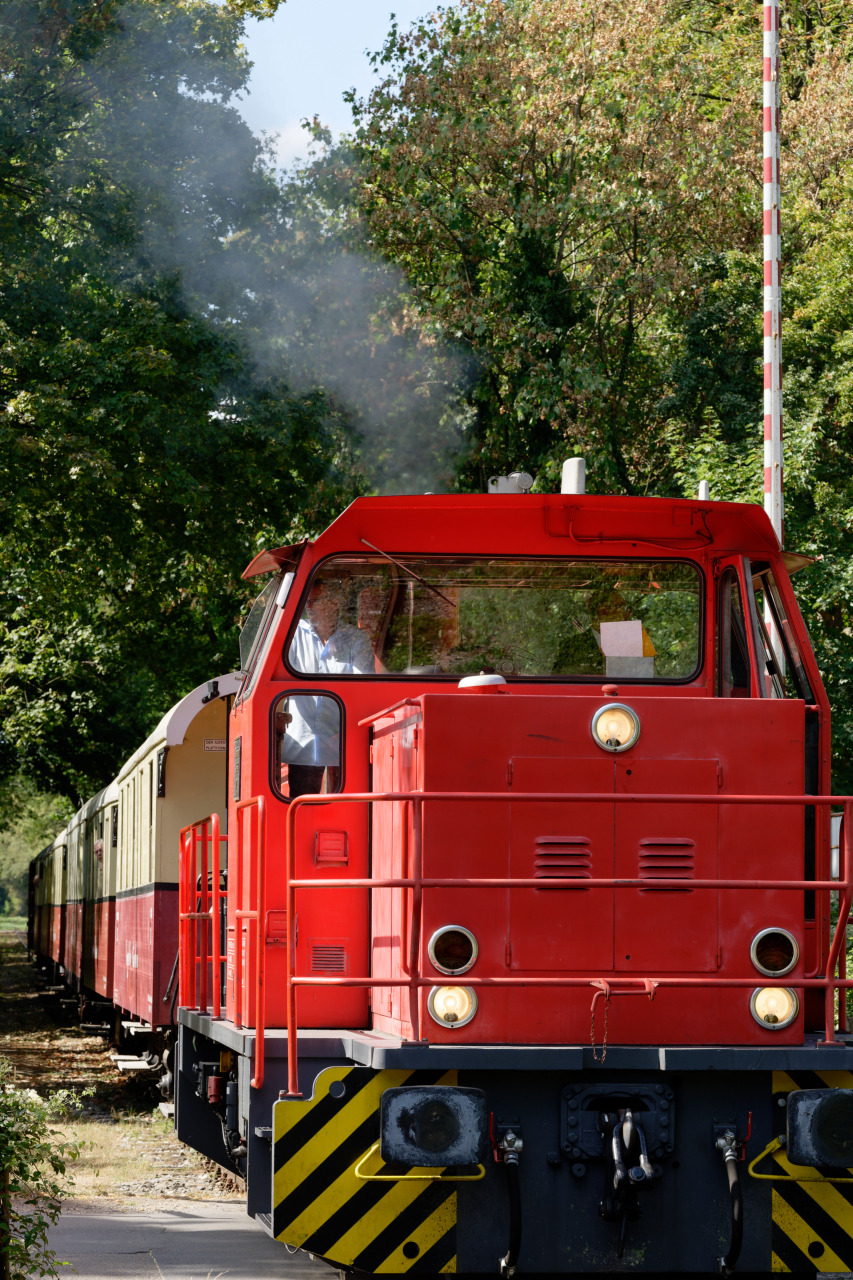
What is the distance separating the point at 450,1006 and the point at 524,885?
538mm

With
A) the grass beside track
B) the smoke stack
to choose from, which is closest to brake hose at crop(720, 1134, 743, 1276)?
the smoke stack

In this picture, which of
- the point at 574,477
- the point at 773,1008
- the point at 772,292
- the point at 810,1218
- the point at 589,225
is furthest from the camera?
the point at 589,225

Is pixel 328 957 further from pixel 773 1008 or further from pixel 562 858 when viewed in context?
pixel 773 1008

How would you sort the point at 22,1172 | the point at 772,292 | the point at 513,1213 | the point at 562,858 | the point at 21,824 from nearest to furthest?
the point at 513,1213
the point at 562,858
the point at 22,1172
the point at 772,292
the point at 21,824

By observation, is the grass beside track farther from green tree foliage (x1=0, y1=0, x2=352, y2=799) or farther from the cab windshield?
green tree foliage (x1=0, y1=0, x2=352, y2=799)

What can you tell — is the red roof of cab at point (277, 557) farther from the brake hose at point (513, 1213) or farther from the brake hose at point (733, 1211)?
the brake hose at point (733, 1211)

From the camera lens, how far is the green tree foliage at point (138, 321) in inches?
625

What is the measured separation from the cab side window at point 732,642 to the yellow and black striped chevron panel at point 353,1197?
2.06 m

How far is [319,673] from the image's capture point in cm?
538

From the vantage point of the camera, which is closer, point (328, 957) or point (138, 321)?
point (328, 957)

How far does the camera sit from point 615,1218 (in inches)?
165

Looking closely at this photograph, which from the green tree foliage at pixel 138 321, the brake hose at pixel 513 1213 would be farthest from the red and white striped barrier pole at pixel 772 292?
the brake hose at pixel 513 1213

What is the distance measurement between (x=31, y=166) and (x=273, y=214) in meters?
3.89

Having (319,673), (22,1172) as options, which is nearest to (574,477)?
(319,673)
